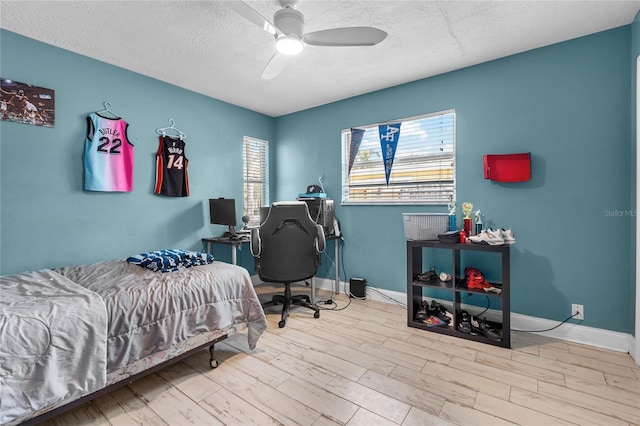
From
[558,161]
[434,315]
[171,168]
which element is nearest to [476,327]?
[434,315]

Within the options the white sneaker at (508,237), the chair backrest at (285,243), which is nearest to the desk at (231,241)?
the chair backrest at (285,243)

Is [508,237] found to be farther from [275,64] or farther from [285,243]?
[275,64]

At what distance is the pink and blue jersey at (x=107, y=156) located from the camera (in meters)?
2.58

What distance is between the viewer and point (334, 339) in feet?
8.18


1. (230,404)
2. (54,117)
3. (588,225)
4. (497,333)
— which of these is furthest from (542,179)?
(54,117)

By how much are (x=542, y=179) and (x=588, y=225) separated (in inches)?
19.4

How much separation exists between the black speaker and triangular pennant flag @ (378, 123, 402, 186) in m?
1.30

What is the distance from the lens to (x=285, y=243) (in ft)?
8.77

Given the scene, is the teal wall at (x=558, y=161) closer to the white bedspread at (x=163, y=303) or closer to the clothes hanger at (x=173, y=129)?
the white bedspread at (x=163, y=303)

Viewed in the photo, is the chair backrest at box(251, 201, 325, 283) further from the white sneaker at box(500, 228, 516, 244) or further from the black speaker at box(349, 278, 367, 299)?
the white sneaker at box(500, 228, 516, 244)

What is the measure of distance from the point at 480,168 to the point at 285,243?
2030mm

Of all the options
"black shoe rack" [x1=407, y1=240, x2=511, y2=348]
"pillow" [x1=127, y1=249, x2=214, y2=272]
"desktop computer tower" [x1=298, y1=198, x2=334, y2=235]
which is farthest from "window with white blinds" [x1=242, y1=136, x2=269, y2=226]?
"black shoe rack" [x1=407, y1=240, x2=511, y2=348]

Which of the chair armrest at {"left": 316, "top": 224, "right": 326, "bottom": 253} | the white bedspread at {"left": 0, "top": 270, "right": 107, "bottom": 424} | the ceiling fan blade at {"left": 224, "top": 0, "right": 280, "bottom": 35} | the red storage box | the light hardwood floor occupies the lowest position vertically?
the light hardwood floor

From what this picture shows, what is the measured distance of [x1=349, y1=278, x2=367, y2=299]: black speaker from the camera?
11.5 feet
